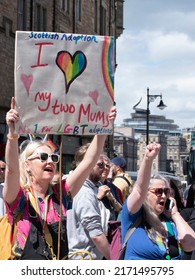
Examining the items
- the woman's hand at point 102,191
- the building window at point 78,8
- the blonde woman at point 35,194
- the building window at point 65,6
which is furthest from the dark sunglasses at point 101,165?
the building window at point 78,8

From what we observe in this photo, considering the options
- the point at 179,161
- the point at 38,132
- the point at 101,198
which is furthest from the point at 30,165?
the point at 179,161

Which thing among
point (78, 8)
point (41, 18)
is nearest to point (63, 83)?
point (41, 18)

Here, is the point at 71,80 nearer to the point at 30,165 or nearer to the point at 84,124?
the point at 84,124

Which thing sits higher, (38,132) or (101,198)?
(38,132)

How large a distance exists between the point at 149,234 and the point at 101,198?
2.05 meters

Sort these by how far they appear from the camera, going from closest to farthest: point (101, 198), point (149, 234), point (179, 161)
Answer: point (149, 234)
point (101, 198)
point (179, 161)

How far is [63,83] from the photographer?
15.5ft

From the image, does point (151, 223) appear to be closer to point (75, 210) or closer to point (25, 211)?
point (75, 210)

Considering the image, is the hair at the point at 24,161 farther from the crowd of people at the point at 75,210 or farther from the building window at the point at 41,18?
the building window at the point at 41,18

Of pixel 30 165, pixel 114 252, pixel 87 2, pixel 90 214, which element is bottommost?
pixel 114 252

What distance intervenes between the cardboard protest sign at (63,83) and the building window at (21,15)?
65.9ft

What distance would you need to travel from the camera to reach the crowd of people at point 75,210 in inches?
175
